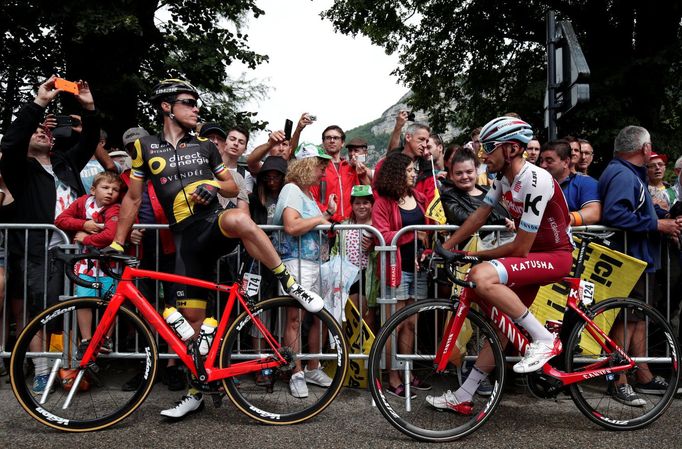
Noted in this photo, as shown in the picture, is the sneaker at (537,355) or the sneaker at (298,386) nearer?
the sneaker at (537,355)

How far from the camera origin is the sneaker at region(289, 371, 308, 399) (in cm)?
457

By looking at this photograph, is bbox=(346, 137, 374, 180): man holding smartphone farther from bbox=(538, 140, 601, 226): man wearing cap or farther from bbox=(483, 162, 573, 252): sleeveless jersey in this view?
bbox=(483, 162, 573, 252): sleeveless jersey

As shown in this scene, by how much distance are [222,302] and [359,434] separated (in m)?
1.55

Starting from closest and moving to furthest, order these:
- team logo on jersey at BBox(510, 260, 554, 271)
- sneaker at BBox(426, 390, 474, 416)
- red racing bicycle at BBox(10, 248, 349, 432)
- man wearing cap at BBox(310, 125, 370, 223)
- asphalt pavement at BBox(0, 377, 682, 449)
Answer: asphalt pavement at BBox(0, 377, 682, 449), team logo on jersey at BBox(510, 260, 554, 271), red racing bicycle at BBox(10, 248, 349, 432), sneaker at BBox(426, 390, 474, 416), man wearing cap at BBox(310, 125, 370, 223)

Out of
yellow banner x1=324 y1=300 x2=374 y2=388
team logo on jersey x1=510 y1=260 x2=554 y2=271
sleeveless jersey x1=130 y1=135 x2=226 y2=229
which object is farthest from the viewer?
yellow banner x1=324 y1=300 x2=374 y2=388

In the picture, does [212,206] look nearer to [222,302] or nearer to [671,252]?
[222,302]

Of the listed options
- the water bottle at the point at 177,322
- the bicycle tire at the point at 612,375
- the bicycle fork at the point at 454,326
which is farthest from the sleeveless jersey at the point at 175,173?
the bicycle tire at the point at 612,375

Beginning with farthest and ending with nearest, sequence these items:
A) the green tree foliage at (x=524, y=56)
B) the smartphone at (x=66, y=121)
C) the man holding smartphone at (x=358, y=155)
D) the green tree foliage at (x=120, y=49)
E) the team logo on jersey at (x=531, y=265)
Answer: the green tree foliage at (x=524, y=56) < the green tree foliage at (x=120, y=49) < the man holding smartphone at (x=358, y=155) < the smartphone at (x=66, y=121) < the team logo on jersey at (x=531, y=265)

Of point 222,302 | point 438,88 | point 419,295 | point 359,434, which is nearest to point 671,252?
point 419,295

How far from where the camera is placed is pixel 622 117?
13.2m

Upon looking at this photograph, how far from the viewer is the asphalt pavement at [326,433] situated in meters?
3.97

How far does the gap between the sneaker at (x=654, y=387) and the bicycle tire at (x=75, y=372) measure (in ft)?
11.5

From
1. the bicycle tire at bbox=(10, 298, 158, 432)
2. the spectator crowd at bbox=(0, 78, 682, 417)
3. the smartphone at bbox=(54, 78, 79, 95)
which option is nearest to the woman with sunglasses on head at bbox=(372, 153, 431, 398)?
the spectator crowd at bbox=(0, 78, 682, 417)

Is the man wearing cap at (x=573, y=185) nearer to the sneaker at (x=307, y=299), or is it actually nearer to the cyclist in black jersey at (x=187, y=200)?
the sneaker at (x=307, y=299)
